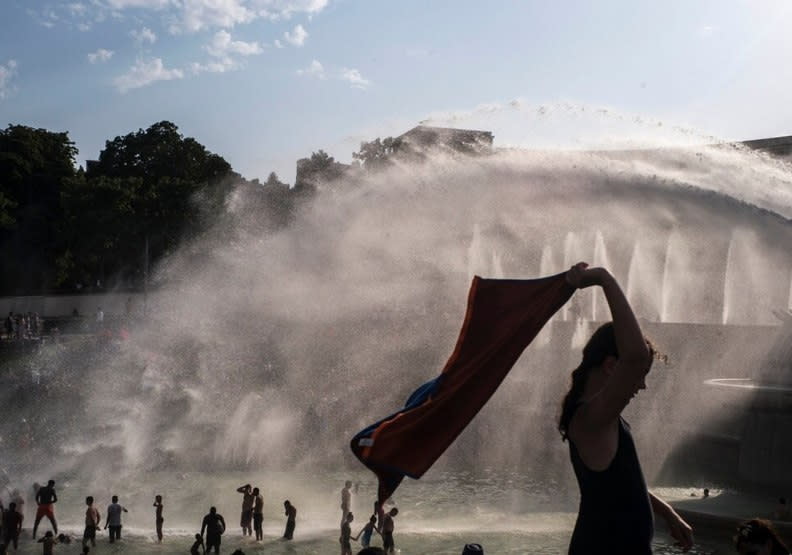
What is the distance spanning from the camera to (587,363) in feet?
11.4

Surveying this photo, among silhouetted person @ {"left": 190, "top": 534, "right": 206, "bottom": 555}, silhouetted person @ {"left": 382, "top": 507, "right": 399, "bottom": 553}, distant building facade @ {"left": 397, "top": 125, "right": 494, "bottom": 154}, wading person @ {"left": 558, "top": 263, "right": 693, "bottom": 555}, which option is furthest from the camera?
distant building facade @ {"left": 397, "top": 125, "right": 494, "bottom": 154}

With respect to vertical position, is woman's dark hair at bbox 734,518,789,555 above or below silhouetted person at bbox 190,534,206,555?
above

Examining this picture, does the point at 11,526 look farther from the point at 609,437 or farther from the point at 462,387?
the point at 609,437

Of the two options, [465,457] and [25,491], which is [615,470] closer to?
[25,491]

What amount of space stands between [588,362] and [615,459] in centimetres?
43

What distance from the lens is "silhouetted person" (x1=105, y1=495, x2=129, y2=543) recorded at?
16.6 metres

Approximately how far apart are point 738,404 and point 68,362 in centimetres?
2739

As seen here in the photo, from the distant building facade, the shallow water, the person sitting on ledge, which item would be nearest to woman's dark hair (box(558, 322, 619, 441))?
the shallow water

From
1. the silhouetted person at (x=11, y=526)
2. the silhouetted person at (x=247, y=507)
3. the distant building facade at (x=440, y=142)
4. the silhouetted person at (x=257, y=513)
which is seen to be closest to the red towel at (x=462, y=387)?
the silhouetted person at (x=257, y=513)

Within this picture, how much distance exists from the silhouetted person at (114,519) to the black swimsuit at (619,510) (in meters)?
15.0

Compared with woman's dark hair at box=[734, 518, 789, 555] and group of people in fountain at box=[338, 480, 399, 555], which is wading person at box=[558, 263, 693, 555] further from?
group of people in fountain at box=[338, 480, 399, 555]

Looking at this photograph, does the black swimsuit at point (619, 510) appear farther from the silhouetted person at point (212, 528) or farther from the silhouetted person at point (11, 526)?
the silhouetted person at point (11, 526)

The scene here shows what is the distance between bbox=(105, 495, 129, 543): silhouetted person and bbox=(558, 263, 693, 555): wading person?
1499 cm

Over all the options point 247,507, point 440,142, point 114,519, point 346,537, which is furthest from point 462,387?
point 440,142
